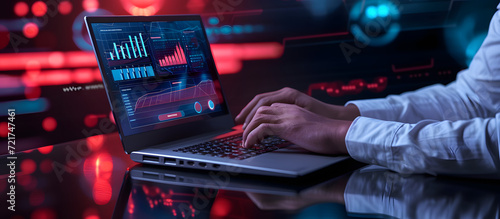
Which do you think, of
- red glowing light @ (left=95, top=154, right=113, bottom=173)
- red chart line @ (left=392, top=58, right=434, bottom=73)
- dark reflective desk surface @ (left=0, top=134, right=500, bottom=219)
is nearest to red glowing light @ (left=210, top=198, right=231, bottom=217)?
dark reflective desk surface @ (left=0, top=134, right=500, bottom=219)

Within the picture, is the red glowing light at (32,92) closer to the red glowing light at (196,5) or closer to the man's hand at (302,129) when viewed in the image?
the red glowing light at (196,5)

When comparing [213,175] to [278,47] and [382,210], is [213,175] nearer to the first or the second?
[382,210]

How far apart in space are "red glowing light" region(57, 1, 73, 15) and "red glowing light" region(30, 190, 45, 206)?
2.38ft

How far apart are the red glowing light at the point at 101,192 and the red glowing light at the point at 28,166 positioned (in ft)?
0.70

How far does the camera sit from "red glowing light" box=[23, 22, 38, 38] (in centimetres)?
128

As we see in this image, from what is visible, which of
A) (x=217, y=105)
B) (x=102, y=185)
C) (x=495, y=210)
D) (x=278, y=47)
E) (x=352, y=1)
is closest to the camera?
(x=495, y=210)

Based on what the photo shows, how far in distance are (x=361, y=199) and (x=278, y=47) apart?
1.17 m

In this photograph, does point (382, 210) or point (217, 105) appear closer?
point (382, 210)

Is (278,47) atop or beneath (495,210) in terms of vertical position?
atop

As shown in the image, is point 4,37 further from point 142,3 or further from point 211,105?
point 211,105

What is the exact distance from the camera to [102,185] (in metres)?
0.81

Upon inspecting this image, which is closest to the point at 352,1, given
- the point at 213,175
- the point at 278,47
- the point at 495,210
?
the point at 278,47

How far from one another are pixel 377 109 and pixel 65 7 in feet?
3.14

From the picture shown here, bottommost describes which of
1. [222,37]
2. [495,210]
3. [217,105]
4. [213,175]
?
[495,210]
